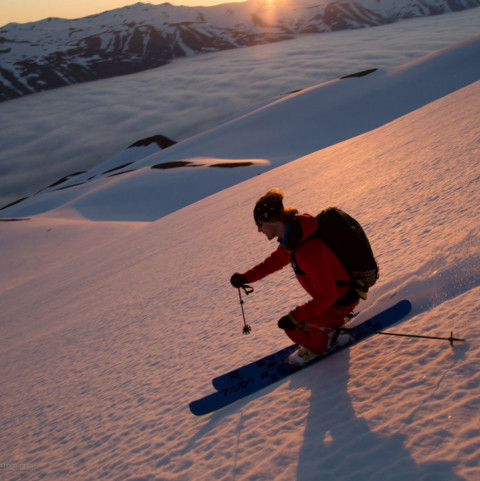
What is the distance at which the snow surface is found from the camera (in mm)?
120750

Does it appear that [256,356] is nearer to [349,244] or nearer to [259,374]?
[259,374]

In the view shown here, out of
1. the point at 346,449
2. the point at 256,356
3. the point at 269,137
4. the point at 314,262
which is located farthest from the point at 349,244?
the point at 269,137

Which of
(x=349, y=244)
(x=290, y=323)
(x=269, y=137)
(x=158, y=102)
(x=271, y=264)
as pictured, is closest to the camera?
(x=349, y=244)

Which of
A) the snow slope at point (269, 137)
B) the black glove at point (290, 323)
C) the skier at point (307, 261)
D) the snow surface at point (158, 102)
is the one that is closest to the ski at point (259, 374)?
the skier at point (307, 261)

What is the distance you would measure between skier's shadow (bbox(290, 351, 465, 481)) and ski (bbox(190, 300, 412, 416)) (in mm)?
425

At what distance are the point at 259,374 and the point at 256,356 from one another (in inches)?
17.8

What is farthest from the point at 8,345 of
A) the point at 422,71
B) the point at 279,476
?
the point at 422,71

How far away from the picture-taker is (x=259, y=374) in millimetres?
3518

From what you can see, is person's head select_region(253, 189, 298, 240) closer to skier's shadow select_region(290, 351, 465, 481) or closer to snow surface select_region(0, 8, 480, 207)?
skier's shadow select_region(290, 351, 465, 481)

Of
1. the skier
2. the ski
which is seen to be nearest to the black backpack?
the skier

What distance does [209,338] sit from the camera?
478 cm

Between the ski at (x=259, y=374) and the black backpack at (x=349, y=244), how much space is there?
1.68ft

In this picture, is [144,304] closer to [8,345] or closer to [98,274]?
[8,345]

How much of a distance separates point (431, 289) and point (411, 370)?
3.50ft
